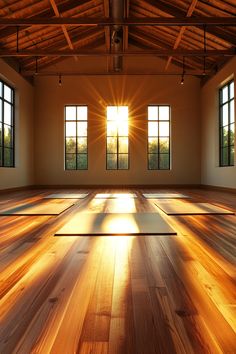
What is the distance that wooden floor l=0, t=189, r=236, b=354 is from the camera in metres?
1.11

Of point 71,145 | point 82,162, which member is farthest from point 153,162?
point 71,145

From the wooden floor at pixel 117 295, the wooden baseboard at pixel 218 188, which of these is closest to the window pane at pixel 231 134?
the wooden baseboard at pixel 218 188

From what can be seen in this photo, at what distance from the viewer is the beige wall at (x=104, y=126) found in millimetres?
11156

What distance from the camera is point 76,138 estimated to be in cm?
1122

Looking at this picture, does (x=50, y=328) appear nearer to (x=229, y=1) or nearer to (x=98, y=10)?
(x=229, y=1)

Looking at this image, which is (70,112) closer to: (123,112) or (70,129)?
(70,129)

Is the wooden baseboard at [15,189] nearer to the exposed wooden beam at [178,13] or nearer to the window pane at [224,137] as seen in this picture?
the exposed wooden beam at [178,13]

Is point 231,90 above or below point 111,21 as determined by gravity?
below

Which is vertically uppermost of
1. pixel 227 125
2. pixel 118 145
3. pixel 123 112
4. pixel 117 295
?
pixel 123 112

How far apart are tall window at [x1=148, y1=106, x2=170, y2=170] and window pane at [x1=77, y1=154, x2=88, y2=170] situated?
2.23 metres

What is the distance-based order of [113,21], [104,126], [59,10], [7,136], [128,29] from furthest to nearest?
[104,126] → [128,29] → [7,136] → [59,10] → [113,21]

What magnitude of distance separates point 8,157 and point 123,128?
4.03 metres

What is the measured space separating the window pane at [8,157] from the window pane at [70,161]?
2.24 metres

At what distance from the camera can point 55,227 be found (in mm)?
3354
